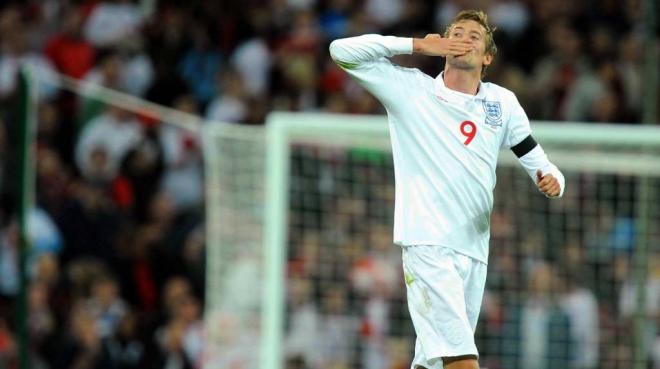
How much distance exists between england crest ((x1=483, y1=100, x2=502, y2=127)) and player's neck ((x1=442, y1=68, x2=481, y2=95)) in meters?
0.08

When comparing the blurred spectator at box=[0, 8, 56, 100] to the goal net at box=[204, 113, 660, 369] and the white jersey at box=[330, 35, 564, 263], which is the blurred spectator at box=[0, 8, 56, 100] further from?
the white jersey at box=[330, 35, 564, 263]

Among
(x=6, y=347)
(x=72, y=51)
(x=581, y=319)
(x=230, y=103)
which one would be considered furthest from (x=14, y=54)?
(x=581, y=319)

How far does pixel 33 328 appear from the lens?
1261cm

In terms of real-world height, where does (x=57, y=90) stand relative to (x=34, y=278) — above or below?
above

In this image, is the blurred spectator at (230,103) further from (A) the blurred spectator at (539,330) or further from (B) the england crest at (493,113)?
(B) the england crest at (493,113)

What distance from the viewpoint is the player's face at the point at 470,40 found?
23.6ft

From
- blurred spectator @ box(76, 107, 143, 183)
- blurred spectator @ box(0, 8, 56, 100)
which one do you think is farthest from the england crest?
blurred spectator @ box(0, 8, 56, 100)

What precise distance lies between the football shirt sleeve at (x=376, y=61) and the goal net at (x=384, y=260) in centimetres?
402

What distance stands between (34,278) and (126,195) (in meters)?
1.53

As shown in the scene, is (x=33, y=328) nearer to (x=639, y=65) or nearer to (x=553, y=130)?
(x=553, y=130)

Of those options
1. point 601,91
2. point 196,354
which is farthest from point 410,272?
point 601,91

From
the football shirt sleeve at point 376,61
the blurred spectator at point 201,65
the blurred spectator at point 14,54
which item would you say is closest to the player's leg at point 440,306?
the football shirt sleeve at point 376,61

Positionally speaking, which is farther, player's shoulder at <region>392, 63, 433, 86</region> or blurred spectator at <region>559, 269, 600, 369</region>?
blurred spectator at <region>559, 269, 600, 369</region>

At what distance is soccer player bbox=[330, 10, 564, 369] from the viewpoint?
7176 millimetres
